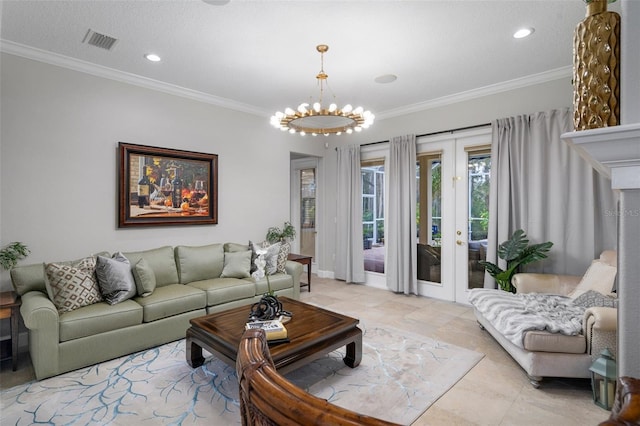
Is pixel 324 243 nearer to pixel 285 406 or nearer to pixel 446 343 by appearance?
pixel 446 343

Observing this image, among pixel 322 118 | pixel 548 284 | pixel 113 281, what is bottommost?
pixel 548 284

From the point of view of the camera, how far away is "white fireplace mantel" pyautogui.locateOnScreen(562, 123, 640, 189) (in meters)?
0.86

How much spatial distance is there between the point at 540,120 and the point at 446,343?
2902mm

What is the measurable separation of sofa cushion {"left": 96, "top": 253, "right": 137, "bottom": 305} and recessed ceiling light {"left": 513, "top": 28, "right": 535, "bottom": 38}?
4470 millimetres

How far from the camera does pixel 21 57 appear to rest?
341 cm

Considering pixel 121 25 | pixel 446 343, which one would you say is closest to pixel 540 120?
pixel 446 343

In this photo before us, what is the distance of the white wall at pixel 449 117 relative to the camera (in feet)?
13.5

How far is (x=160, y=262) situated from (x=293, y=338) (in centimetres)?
222

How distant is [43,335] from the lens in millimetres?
2672

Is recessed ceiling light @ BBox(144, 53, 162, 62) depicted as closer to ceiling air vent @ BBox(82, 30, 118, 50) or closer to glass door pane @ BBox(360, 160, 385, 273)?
ceiling air vent @ BBox(82, 30, 118, 50)

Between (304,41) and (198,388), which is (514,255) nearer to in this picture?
(304,41)

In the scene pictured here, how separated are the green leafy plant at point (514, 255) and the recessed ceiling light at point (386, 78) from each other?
95.2 inches

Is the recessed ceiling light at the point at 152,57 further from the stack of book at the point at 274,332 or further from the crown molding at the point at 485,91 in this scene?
the crown molding at the point at 485,91

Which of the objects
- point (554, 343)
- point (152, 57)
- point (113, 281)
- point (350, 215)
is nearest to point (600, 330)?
point (554, 343)
